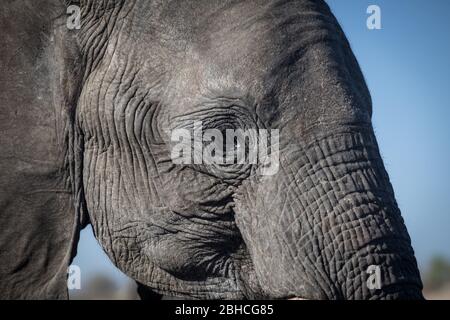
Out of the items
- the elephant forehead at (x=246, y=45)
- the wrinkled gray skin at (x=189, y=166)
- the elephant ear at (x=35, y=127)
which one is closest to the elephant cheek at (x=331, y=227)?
the wrinkled gray skin at (x=189, y=166)

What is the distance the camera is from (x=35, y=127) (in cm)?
351

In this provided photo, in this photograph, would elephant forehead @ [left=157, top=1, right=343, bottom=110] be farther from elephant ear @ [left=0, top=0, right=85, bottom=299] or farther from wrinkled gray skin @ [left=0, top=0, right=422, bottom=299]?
elephant ear @ [left=0, top=0, right=85, bottom=299]

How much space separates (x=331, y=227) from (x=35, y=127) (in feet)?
Result: 4.16

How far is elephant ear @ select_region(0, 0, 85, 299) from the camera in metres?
3.49

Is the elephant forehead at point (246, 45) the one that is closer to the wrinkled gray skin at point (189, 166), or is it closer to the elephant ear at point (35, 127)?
the wrinkled gray skin at point (189, 166)

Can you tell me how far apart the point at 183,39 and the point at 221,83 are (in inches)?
9.9

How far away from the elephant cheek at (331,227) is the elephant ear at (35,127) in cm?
81

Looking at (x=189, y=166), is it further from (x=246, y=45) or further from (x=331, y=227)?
(x=331, y=227)

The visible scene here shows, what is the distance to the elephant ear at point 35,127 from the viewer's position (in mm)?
3494

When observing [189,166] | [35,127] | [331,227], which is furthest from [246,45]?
[35,127]

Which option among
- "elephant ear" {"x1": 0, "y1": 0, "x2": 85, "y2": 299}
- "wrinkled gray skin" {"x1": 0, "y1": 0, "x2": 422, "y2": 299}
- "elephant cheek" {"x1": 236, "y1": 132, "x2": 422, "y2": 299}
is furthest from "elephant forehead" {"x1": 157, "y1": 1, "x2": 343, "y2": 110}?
"elephant ear" {"x1": 0, "y1": 0, "x2": 85, "y2": 299}
